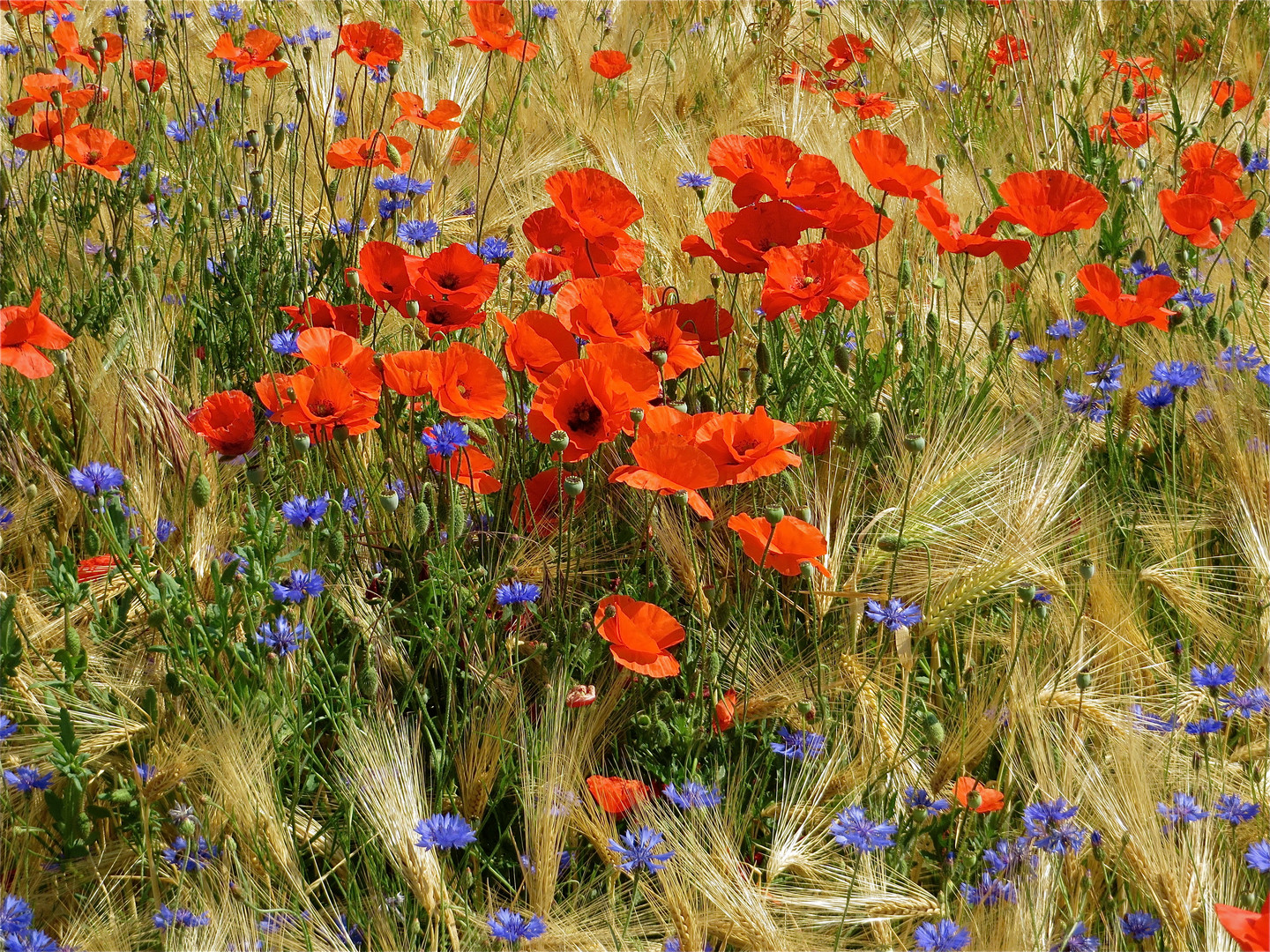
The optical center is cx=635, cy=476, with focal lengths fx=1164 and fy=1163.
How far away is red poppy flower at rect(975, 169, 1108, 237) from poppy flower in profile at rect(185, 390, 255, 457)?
4.19 ft

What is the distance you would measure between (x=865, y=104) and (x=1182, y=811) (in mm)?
2318

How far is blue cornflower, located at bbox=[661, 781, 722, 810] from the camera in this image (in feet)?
4.74

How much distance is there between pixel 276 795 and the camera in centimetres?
145

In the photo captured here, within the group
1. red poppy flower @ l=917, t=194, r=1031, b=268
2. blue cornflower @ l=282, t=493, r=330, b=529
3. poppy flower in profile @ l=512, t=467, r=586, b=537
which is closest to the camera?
blue cornflower @ l=282, t=493, r=330, b=529

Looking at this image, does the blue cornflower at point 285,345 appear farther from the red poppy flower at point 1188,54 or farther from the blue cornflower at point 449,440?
the red poppy flower at point 1188,54

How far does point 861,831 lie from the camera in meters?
1.37

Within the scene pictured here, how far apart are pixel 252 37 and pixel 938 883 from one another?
2.40m

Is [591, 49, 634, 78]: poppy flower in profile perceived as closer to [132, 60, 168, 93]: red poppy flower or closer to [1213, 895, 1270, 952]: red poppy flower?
[132, 60, 168, 93]: red poppy flower

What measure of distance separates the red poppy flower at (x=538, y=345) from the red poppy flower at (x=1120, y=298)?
953mm

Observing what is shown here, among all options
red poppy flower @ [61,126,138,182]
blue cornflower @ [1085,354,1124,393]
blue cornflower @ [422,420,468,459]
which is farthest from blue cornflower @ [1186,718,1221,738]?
red poppy flower @ [61,126,138,182]

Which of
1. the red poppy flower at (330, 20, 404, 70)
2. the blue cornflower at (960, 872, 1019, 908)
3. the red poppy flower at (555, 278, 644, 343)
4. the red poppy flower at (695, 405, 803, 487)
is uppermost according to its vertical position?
the red poppy flower at (330, 20, 404, 70)

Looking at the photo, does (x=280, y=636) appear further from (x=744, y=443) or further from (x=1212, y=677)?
(x=1212, y=677)

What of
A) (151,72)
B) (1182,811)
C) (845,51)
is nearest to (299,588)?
(1182,811)

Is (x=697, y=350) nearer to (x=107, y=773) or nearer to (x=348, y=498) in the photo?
(x=348, y=498)
